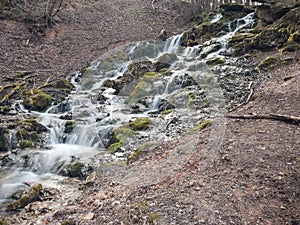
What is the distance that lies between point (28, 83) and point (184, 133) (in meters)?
9.63

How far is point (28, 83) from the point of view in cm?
1478

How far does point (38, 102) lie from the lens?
41.6ft

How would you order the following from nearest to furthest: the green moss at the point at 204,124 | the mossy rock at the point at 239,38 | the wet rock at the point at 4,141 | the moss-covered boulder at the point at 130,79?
the green moss at the point at 204,124
the wet rock at the point at 4,141
the moss-covered boulder at the point at 130,79
the mossy rock at the point at 239,38

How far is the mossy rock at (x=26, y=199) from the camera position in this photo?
6512 millimetres

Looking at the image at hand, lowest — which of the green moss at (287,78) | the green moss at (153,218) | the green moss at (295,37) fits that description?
the green moss at (287,78)

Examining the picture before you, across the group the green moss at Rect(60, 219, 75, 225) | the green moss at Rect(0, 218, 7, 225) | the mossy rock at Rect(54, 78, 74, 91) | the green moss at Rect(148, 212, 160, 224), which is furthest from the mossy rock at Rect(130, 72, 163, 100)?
the green moss at Rect(148, 212, 160, 224)

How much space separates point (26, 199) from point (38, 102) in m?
6.71

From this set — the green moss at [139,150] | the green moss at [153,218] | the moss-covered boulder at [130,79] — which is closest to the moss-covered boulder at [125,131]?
the green moss at [139,150]

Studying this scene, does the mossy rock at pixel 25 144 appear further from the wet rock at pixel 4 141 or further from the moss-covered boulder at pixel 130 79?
the moss-covered boulder at pixel 130 79

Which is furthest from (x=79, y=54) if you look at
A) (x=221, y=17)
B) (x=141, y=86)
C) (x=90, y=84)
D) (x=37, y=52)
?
(x=221, y=17)

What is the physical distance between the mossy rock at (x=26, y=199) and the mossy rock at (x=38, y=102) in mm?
6211

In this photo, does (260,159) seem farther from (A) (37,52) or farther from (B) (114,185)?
(A) (37,52)

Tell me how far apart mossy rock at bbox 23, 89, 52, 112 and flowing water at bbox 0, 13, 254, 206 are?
33 cm

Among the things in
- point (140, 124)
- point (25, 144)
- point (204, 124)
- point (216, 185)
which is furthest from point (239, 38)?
point (216, 185)
